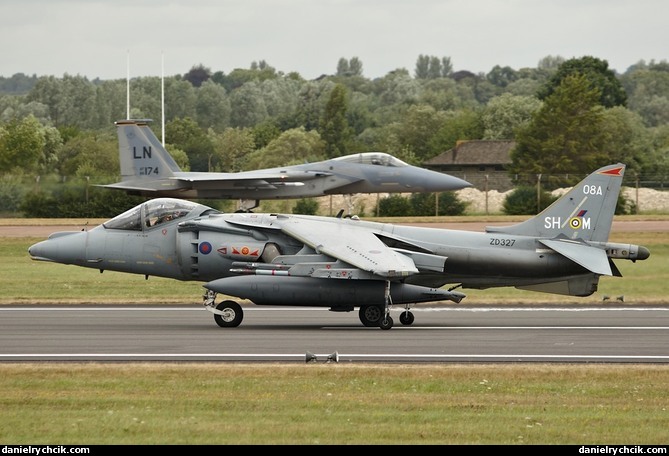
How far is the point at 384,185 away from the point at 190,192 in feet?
21.9

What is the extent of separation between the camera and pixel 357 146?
4021 inches

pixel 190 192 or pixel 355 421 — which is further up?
pixel 190 192

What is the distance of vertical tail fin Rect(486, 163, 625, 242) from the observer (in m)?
23.1

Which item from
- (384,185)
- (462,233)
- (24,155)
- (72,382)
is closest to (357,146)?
(24,155)

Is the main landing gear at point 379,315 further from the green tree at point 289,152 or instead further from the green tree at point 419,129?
the green tree at point 419,129

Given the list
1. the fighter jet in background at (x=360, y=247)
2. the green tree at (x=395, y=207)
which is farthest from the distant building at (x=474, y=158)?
the fighter jet in background at (x=360, y=247)

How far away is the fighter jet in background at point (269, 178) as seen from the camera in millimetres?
38438

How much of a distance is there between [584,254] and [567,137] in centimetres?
5597

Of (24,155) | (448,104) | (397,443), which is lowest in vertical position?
(397,443)

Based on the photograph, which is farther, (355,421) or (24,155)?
(24,155)

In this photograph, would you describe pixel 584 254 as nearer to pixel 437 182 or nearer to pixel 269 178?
pixel 437 182

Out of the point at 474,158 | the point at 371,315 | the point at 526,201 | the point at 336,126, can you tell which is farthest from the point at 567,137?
the point at 371,315

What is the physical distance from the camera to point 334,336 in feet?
67.8

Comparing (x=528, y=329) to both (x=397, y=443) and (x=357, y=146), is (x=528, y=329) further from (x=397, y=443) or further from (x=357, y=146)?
(x=357, y=146)
